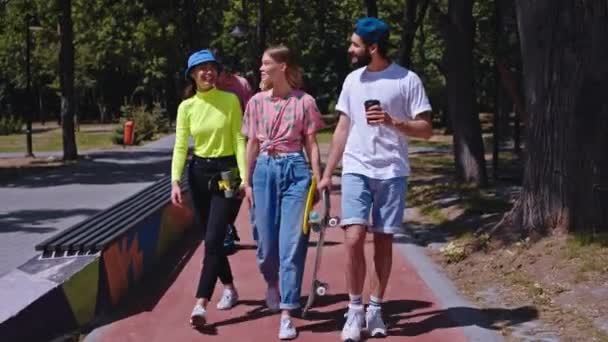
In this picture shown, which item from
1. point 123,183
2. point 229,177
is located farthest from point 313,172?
point 123,183

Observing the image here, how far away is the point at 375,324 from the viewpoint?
565 cm

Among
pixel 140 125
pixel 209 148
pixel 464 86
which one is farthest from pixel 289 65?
pixel 140 125

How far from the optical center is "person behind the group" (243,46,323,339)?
580 cm

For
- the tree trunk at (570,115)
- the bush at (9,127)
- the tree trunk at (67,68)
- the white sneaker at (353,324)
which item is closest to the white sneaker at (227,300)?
the white sneaker at (353,324)

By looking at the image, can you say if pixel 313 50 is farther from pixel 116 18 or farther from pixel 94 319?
pixel 94 319

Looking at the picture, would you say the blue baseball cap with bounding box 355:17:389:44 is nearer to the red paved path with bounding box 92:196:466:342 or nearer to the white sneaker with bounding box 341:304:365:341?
the white sneaker with bounding box 341:304:365:341

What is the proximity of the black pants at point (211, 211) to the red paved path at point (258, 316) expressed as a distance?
30 cm

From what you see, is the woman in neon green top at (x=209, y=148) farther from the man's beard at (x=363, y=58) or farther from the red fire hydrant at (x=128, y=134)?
the red fire hydrant at (x=128, y=134)

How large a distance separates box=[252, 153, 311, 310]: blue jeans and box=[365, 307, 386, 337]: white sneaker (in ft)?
1.53

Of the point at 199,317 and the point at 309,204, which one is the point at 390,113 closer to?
the point at 309,204

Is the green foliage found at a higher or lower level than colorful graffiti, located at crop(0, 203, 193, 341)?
higher

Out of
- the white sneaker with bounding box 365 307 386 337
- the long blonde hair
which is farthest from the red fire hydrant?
the white sneaker with bounding box 365 307 386 337

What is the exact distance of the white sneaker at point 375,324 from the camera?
563 centimetres

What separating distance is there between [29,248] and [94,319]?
4.40m
